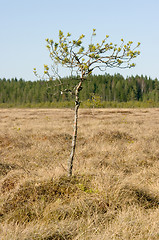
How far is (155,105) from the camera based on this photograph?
76.8 metres

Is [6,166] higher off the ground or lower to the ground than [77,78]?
lower

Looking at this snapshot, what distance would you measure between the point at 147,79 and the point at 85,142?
118 meters

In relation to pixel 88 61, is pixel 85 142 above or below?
below

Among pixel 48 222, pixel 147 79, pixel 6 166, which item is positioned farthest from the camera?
pixel 147 79

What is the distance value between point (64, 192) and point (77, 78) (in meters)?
2.07

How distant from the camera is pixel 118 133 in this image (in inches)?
421

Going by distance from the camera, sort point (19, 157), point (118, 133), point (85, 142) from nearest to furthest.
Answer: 1. point (19, 157)
2. point (85, 142)
3. point (118, 133)

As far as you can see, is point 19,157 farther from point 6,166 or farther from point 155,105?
point 155,105

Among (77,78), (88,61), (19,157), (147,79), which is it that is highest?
(147,79)

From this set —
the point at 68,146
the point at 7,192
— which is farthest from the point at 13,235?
the point at 68,146

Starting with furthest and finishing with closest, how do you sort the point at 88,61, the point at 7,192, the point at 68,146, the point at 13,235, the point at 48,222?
the point at 68,146 → the point at 88,61 → the point at 7,192 → the point at 48,222 → the point at 13,235

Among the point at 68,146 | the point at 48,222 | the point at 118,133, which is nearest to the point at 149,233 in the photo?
the point at 48,222

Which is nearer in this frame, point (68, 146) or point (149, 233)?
point (149, 233)

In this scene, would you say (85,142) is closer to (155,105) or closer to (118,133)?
(118,133)
